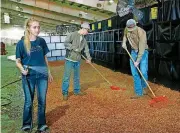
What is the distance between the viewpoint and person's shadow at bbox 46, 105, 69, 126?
498 cm

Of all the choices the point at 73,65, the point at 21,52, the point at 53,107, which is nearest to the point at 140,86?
the point at 73,65

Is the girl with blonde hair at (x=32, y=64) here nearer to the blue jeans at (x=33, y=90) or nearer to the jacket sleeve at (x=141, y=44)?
the blue jeans at (x=33, y=90)

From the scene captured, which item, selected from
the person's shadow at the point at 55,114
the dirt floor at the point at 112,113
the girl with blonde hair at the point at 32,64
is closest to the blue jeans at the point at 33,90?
the girl with blonde hair at the point at 32,64

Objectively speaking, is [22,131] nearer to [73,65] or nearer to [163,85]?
[73,65]

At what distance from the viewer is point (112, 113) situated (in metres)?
5.37

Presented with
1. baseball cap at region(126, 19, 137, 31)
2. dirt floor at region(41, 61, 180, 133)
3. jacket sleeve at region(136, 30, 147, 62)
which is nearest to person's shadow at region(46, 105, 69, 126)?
dirt floor at region(41, 61, 180, 133)

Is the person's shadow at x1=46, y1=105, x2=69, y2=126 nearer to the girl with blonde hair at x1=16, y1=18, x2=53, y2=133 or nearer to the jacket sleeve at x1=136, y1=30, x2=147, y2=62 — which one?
the girl with blonde hair at x1=16, y1=18, x2=53, y2=133

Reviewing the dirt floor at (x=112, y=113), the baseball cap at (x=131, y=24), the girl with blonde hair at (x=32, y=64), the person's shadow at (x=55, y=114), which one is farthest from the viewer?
the baseball cap at (x=131, y=24)

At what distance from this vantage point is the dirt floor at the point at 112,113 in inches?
177

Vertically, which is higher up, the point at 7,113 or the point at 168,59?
the point at 168,59

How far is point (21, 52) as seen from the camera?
4.11 m

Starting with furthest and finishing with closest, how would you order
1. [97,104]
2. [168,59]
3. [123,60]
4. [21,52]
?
1. [123,60]
2. [168,59]
3. [97,104]
4. [21,52]

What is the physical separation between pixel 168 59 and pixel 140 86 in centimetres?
171

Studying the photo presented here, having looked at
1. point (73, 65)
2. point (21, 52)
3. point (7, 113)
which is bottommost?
point (7, 113)
